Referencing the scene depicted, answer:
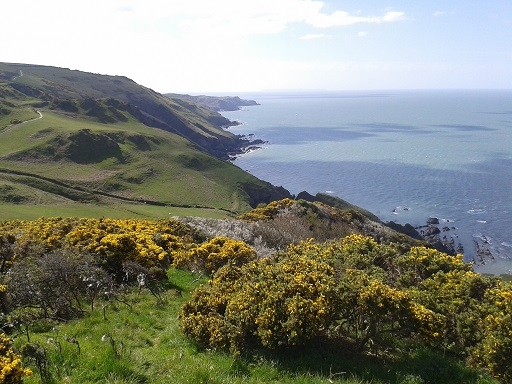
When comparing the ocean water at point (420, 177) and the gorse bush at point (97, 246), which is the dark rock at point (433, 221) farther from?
the gorse bush at point (97, 246)

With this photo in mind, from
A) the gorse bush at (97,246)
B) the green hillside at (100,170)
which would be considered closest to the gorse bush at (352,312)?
the gorse bush at (97,246)

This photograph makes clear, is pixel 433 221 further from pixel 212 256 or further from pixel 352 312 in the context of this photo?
pixel 352 312

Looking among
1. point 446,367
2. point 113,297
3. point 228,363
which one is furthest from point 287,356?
point 113,297

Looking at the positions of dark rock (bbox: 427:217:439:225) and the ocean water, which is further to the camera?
dark rock (bbox: 427:217:439:225)

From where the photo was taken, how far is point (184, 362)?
30.0 ft

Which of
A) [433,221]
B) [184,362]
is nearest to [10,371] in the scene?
[184,362]

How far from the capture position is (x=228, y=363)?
9.17m

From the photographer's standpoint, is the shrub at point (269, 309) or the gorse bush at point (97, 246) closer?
the shrub at point (269, 309)

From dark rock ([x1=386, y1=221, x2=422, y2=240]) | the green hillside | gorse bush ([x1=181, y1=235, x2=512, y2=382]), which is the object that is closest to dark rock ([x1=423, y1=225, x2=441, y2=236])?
dark rock ([x1=386, y1=221, x2=422, y2=240])

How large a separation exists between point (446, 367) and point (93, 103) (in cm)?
16429

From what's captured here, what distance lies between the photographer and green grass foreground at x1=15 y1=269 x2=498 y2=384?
823 cm

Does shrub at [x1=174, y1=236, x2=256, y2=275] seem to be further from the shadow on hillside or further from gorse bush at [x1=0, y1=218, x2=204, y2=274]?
the shadow on hillside

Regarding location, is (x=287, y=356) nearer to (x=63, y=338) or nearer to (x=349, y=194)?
(x=63, y=338)

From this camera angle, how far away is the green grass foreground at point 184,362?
8227 millimetres
